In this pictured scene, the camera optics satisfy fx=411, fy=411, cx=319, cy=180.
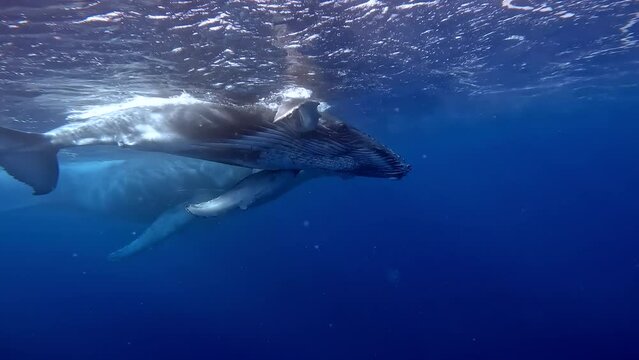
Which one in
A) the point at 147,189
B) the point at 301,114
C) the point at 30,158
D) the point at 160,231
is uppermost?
the point at 301,114

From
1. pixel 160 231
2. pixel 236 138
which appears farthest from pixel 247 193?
pixel 160 231

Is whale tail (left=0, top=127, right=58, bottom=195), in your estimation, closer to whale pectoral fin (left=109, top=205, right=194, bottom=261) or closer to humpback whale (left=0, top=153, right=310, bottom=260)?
humpback whale (left=0, top=153, right=310, bottom=260)

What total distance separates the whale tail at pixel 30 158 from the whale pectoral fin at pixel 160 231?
1161 centimetres

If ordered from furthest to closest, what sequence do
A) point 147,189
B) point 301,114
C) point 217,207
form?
1. point 147,189
2. point 217,207
3. point 301,114

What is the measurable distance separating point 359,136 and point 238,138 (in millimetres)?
1443

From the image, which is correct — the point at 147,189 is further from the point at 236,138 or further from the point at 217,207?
the point at 236,138

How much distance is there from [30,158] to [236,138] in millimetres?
3507

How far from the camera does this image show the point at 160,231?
1880 centimetres

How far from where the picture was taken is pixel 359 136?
485 cm

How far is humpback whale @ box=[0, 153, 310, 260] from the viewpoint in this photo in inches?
692

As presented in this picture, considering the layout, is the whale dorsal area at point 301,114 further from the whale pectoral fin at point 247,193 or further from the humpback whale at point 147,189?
the humpback whale at point 147,189

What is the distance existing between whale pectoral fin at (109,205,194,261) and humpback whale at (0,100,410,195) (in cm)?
1239

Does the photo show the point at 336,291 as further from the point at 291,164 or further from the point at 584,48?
the point at 291,164

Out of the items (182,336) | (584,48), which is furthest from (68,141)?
(182,336)
